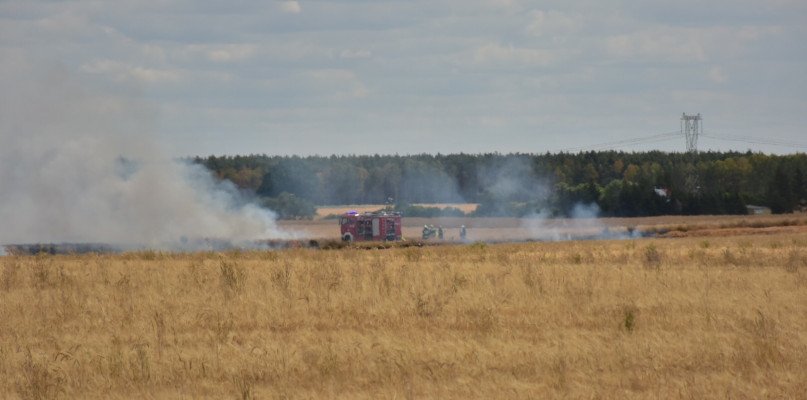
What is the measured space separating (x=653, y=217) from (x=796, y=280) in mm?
87422

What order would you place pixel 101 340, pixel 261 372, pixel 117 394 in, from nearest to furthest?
pixel 117 394
pixel 261 372
pixel 101 340

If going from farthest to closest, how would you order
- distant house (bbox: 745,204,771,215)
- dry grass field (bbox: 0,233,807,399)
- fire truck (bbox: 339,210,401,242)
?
distant house (bbox: 745,204,771,215) → fire truck (bbox: 339,210,401,242) → dry grass field (bbox: 0,233,807,399)

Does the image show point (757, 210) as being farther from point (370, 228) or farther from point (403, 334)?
point (403, 334)

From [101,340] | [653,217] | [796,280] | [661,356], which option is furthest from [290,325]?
[653,217]

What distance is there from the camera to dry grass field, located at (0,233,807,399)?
1228 centimetres

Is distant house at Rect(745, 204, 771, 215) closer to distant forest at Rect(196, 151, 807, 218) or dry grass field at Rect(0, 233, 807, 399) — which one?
distant forest at Rect(196, 151, 807, 218)

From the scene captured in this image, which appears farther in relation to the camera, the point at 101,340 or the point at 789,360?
the point at 101,340

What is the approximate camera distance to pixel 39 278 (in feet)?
79.0

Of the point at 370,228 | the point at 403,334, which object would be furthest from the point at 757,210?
the point at 403,334

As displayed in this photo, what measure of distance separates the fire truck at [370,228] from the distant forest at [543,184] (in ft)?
116

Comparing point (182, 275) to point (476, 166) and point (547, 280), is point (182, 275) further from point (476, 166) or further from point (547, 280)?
point (476, 166)

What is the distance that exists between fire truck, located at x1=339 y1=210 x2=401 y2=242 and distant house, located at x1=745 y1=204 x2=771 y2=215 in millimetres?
56494

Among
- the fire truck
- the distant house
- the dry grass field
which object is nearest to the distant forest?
the distant house

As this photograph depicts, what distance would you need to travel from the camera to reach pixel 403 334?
15805mm
